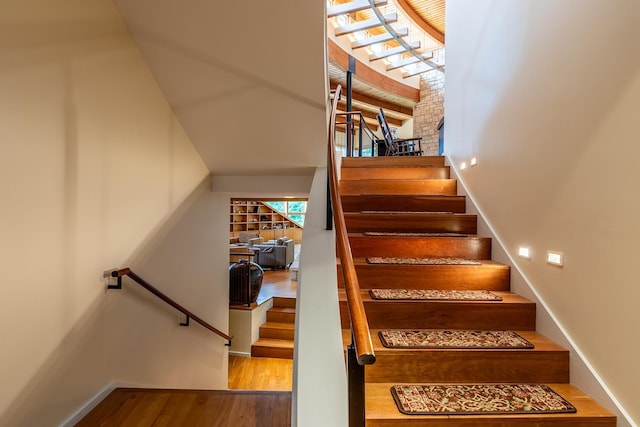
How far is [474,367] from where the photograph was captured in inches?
64.1

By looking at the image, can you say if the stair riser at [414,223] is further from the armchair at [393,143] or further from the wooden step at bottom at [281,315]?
the wooden step at bottom at [281,315]

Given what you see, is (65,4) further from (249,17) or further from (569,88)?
(569,88)

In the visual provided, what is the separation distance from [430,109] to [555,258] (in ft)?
26.8

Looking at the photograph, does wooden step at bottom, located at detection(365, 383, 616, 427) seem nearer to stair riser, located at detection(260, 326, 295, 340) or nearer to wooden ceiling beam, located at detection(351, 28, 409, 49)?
stair riser, located at detection(260, 326, 295, 340)

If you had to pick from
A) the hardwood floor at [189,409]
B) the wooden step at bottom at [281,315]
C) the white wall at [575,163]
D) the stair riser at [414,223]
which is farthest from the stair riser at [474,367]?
the wooden step at bottom at [281,315]

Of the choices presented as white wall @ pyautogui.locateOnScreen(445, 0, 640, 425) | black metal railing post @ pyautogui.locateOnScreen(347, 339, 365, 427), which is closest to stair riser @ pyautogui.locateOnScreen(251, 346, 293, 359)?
white wall @ pyautogui.locateOnScreen(445, 0, 640, 425)

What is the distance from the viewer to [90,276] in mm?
1965

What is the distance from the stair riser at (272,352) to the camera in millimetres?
5410

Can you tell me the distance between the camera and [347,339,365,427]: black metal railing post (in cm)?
83

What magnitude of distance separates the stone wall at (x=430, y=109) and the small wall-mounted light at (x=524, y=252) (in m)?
7.16

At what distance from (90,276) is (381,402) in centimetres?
180

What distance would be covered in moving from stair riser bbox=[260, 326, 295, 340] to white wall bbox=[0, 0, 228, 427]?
2932 millimetres

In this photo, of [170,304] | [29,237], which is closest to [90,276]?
[29,237]

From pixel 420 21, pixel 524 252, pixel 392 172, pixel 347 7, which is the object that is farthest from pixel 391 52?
pixel 524 252
